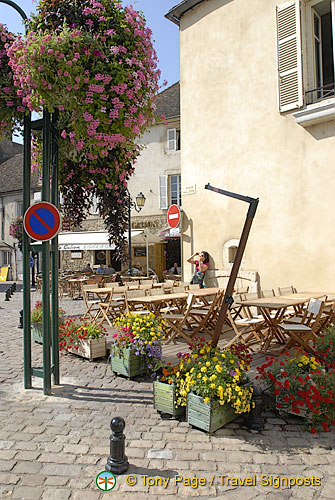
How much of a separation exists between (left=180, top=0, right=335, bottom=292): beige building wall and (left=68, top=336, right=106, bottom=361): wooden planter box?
4.48 metres

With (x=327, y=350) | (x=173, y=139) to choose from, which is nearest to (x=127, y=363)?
(x=327, y=350)

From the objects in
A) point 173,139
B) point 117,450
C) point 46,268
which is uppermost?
point 173,139

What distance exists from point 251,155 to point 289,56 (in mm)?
2159

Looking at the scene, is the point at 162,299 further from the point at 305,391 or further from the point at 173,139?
the point at 173,139

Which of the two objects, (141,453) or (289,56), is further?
(289,56)

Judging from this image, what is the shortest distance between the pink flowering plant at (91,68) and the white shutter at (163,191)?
15.7m

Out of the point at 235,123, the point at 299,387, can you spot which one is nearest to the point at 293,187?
the point at 235,123

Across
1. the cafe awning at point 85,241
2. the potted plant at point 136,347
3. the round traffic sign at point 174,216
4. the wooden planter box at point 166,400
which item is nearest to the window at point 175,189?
the cafe awning at point 85,241

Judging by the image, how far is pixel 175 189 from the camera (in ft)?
65.7

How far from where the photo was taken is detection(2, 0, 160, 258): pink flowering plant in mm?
3693

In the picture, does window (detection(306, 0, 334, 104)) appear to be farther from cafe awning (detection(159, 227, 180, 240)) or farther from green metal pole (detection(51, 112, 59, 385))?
cafe awning (detection(159, 227, 180, 240))

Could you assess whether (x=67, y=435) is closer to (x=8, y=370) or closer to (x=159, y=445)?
(x=159, y=445)

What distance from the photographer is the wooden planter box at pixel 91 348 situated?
582 cm

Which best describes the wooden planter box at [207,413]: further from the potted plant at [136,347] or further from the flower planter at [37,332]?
the flower planter at [37,332]
